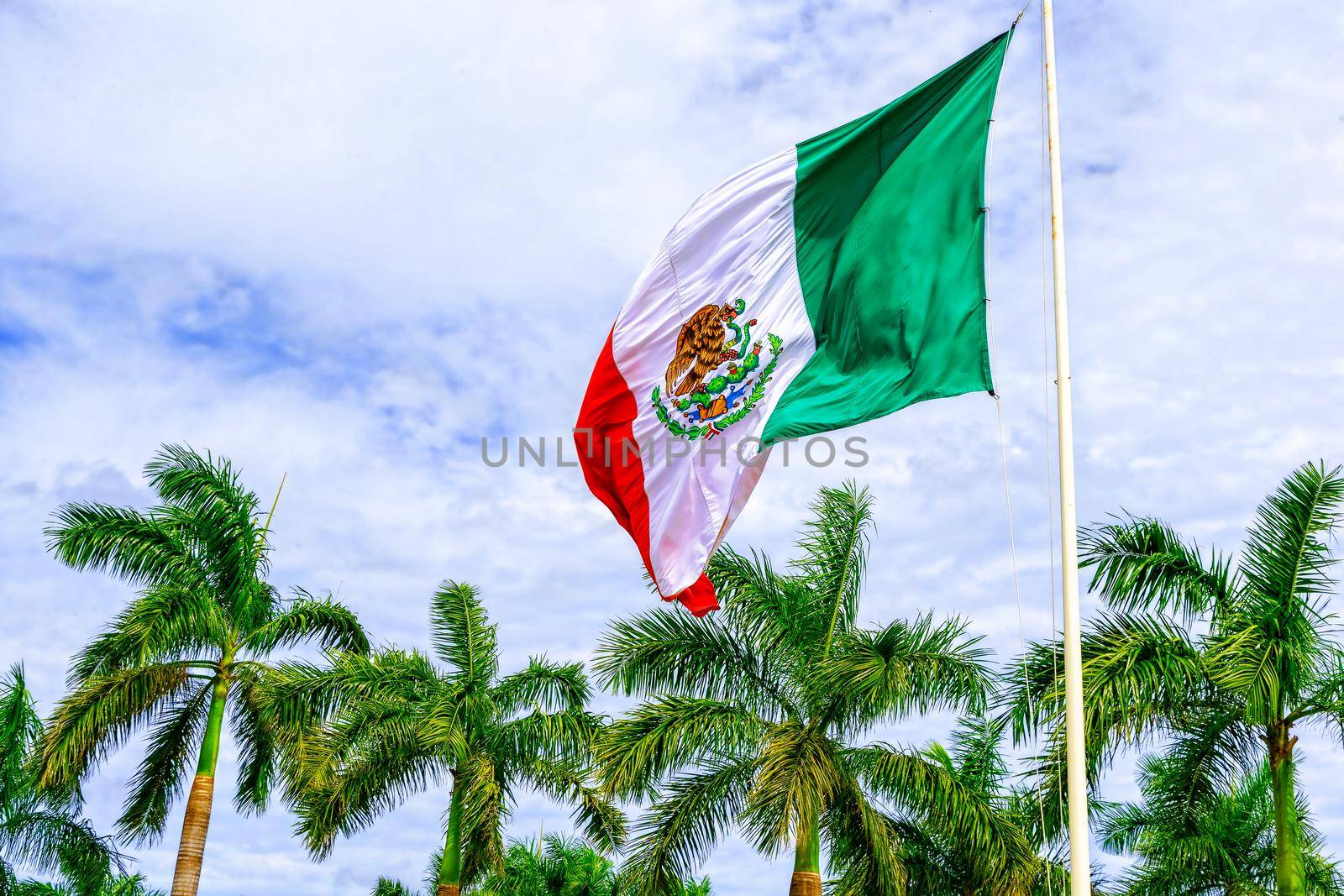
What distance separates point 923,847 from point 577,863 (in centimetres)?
2340

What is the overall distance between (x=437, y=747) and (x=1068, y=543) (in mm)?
15296

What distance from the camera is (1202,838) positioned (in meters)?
18.3

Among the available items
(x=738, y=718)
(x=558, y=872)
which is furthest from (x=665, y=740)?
(x=558, y=872)

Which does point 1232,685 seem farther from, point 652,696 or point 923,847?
point 652,696

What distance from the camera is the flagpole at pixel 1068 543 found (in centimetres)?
908

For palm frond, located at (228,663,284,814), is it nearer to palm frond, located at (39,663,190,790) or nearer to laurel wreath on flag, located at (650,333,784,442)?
palm frond, located at (39,663,190,790)

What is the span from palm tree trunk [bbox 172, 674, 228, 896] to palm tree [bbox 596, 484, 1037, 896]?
7.93 m

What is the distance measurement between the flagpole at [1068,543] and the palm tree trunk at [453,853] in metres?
14.8

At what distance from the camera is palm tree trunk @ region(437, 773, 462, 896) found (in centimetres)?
2264

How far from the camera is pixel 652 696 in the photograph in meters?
19.3

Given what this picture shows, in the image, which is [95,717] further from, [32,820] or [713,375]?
[713,375]

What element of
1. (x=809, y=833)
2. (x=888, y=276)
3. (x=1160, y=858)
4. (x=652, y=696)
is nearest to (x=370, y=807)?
(x=652, y=696)

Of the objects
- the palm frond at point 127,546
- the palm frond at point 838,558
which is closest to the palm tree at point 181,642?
the palm frond at point 127,546

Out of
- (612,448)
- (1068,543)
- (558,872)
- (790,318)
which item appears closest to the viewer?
(1068,543)
